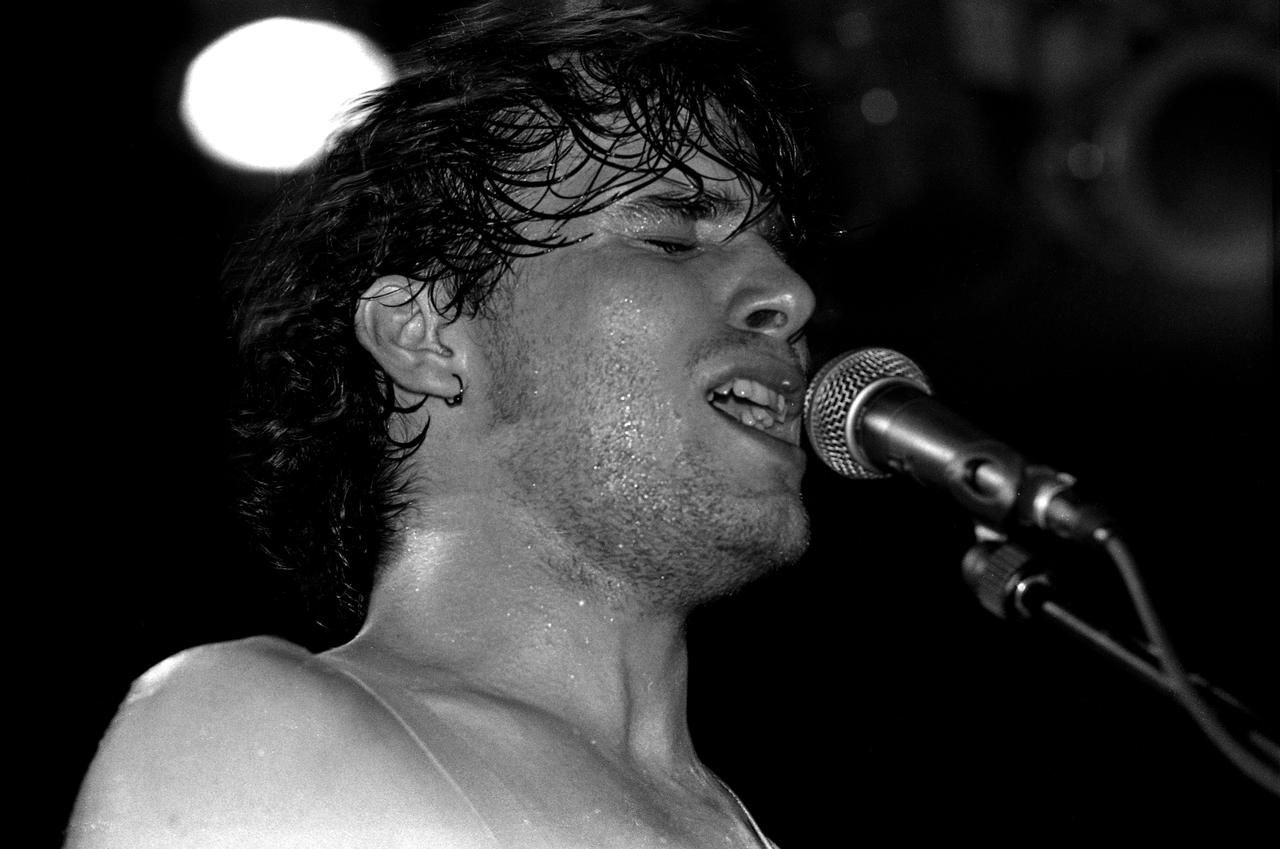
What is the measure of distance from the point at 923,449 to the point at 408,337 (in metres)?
1.00

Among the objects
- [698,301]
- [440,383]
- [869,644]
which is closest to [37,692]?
[440,383]

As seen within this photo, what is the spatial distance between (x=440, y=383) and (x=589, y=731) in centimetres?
57

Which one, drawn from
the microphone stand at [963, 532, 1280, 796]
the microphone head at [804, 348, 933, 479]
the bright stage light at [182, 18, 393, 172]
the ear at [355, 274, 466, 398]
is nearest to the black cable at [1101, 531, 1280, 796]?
the microphone stand at [963, 532, 1280, 796]

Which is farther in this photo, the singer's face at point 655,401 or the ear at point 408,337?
the ear at point 408,337

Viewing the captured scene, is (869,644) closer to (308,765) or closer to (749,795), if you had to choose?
(749,795)

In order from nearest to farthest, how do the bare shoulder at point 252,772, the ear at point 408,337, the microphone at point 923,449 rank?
the microphone at point 923,449, the bare shoulder at point 252,772, the ear at point 408,337

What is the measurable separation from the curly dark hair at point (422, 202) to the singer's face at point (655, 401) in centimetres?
9

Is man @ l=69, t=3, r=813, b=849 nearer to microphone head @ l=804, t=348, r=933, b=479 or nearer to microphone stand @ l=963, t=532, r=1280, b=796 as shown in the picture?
microphone head @ l=804, t=348, r=933, b=479

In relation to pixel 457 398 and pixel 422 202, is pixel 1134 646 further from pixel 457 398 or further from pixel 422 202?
pixel 422 202

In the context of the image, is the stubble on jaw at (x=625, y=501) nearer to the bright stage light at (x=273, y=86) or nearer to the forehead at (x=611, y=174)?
the forehead at (x=611, y=174)

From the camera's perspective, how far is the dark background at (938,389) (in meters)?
2.56

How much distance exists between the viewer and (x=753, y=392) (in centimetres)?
213

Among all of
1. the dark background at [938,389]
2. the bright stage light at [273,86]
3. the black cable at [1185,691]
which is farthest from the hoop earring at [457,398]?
the black cable at [1185,691]

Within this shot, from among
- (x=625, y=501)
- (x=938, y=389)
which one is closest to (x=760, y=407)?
(x=625, y=501)
